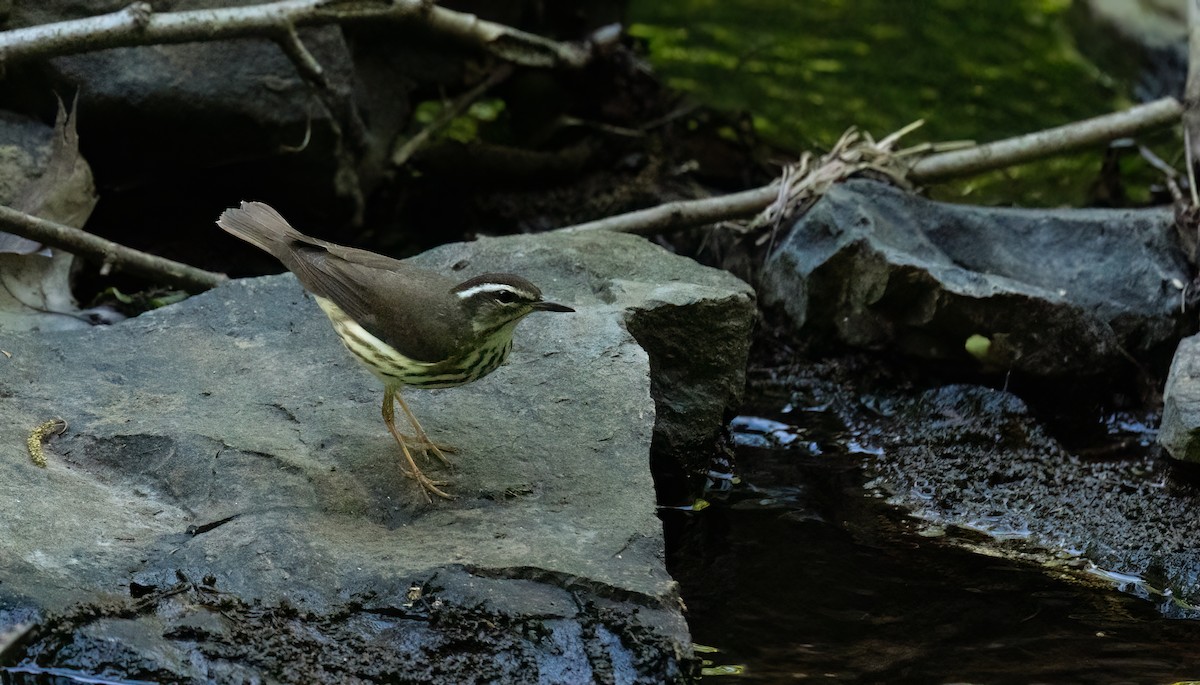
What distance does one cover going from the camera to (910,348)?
7133 millimetres

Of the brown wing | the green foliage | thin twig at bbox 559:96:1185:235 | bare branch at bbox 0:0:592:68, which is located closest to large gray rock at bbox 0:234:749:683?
the brown wing

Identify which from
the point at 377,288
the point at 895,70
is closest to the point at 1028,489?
the point at 377,288

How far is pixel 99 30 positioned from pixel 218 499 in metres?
3.49

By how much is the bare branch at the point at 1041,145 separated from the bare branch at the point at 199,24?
357 centimetres

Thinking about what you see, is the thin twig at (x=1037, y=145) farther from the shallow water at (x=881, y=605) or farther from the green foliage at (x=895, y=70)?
the shallow water at (x=881, y=605)

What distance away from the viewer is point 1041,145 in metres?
8.62

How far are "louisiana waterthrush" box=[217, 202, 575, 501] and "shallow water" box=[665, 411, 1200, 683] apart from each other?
1.28 meters

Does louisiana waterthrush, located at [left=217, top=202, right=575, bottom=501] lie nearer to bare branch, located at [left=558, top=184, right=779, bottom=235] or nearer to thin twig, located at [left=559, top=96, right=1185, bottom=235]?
bare branch, located at [left=558, top=184, right=779, bottom=235]

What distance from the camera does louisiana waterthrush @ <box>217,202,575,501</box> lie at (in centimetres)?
485

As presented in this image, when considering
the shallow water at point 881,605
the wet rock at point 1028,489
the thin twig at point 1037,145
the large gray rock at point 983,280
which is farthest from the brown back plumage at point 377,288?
the thin twig at point 1037,145

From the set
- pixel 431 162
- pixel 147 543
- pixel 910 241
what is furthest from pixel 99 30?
pixel 910 241

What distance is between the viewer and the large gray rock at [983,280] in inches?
271

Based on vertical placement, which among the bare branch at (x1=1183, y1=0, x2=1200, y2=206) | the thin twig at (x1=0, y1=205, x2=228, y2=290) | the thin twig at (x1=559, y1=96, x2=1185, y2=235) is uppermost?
the bare branch at (x1=1183, y1=0, x2=1200, y2=206)

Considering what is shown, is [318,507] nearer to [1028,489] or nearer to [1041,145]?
[1028,489]
